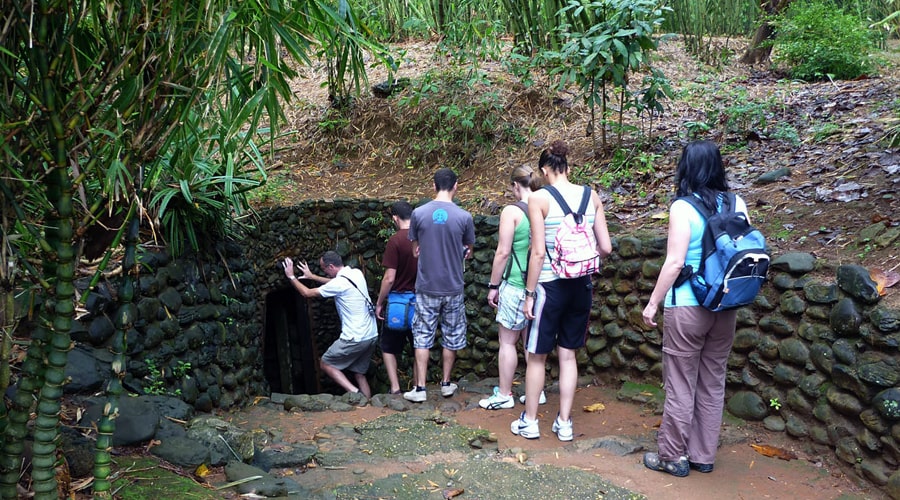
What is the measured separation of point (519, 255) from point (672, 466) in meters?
1.53

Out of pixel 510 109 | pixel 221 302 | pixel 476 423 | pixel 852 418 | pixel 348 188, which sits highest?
pixel 510 109

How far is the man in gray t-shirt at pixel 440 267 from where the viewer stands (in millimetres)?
4891

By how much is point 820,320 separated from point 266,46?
3282 millimetres

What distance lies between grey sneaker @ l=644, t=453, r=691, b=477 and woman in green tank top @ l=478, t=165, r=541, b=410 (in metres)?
1.12

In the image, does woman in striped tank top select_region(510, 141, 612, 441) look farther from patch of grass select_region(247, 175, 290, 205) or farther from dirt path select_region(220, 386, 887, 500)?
patch of grass select_region(247, 175, 290, 205)

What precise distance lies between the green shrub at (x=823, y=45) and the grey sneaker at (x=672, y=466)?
646cm

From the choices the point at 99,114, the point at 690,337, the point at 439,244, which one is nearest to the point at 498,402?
the point at 439,244

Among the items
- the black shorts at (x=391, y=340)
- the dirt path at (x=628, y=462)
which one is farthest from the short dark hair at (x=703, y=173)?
the black shorts at (x=391, y=340)

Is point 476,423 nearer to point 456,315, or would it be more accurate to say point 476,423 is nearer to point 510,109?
point 456,315

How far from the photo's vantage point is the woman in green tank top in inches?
167

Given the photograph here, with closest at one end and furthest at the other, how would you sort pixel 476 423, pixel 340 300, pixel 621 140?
pixel 476 423, pixel 340 300, pixel 621 140

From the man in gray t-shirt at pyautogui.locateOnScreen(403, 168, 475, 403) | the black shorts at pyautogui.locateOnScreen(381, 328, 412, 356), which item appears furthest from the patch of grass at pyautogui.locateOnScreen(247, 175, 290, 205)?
the man in gray t-shirt at pyautogui.locateOnScreen(403, 168, 475, 403)

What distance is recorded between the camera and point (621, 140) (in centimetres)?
692

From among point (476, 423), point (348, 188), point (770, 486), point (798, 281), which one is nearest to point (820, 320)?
point (798, 281)
